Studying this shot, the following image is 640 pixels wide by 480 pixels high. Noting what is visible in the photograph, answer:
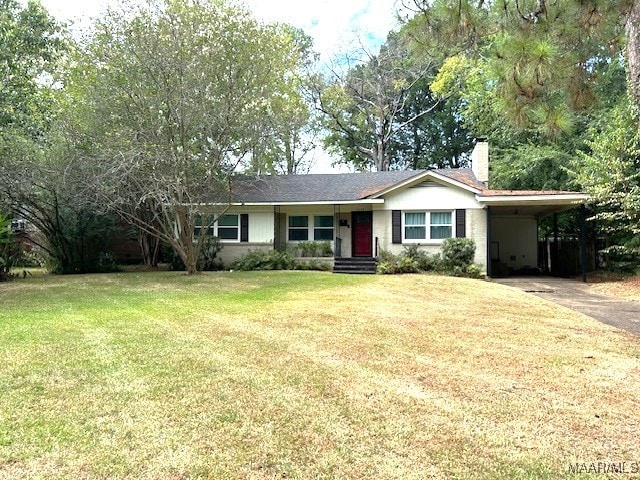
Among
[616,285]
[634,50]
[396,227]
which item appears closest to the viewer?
[634,50]

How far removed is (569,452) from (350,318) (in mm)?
4767

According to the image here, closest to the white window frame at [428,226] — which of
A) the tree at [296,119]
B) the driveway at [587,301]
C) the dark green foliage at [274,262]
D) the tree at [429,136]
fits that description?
the driveway at [587,301]

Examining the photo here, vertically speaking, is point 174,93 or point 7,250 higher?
point 174,93

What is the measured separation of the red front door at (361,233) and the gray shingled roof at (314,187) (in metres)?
1.00

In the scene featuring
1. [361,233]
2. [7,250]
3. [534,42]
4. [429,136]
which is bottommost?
[7,250]

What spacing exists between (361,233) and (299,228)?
9.01 ft

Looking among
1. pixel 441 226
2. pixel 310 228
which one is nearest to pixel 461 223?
pixel 441 226

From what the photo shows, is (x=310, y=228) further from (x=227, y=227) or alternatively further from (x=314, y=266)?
(x=227, y=227)

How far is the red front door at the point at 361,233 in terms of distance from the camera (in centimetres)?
1830

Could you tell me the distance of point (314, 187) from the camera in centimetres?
1961

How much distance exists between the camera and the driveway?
7.98 m

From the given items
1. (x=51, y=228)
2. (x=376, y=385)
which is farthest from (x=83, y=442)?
(x=51, y=228)

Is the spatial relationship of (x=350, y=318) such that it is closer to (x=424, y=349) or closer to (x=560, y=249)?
(x=424, y=349)

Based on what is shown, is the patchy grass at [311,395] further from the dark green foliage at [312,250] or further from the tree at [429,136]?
the tree at [429,136]
